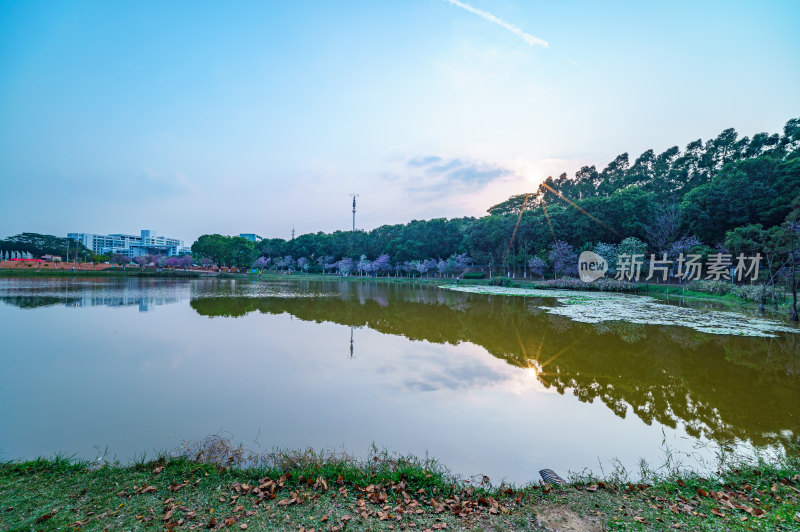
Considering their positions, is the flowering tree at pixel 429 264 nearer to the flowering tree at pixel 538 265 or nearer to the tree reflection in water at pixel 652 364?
the flowering tree at pixel 538 265

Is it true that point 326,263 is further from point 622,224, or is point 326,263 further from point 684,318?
point 684,318

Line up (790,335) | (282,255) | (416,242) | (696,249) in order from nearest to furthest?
(790,335), (696,249), (416,242), (282,255)

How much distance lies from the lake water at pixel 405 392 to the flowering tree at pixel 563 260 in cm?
2570

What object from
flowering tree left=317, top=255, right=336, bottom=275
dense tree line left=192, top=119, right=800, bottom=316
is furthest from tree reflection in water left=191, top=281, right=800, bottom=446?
flowering tree left=317, top=255, right=336, bottom=275

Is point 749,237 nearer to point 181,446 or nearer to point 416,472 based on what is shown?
point 416,472

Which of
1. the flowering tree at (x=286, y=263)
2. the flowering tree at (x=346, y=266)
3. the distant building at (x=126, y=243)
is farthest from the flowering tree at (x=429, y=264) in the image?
the distant building at (x=126, y=243)

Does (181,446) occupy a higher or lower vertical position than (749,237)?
lower

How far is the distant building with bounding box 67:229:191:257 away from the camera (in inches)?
4948

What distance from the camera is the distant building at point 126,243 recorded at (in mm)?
125688

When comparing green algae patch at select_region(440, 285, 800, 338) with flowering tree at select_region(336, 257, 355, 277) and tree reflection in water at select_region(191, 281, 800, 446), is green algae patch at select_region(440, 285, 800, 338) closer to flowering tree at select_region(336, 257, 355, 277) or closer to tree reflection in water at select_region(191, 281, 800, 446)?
tree reflection in water at select_region(191, 281, 800, 446)

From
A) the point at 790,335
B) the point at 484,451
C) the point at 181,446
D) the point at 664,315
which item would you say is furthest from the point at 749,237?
the point at 181,446

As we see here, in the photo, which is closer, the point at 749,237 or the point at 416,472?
the point at 416,472

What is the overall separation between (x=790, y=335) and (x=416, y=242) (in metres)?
45.3

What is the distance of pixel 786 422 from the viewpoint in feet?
16.4
